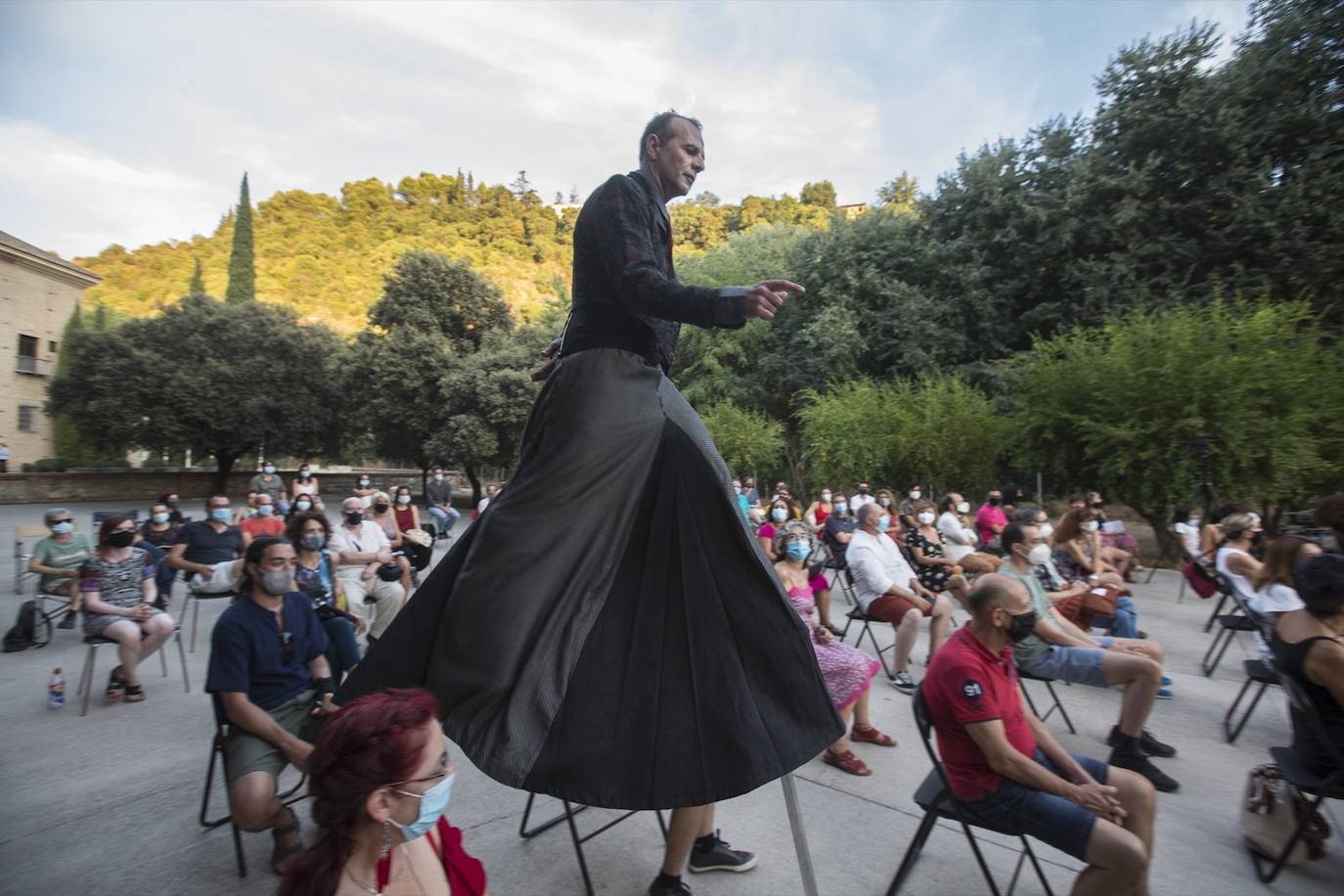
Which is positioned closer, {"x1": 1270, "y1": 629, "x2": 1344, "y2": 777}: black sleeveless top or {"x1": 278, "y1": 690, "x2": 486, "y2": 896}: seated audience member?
{"x1": 278, "y1": 690, "x2": 486, "y2": 896}: seated audience member

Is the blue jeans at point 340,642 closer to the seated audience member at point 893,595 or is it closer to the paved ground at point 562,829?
the paved ground at point 562,829

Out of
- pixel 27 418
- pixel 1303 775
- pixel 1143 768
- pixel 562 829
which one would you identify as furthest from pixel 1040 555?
pixel 27 418

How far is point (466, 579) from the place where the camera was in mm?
1907

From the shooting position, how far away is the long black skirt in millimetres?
1788

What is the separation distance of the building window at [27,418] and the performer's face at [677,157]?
141 feet

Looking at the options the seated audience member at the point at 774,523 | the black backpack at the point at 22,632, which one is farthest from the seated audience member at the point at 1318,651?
the black backpack at the point at 22,632

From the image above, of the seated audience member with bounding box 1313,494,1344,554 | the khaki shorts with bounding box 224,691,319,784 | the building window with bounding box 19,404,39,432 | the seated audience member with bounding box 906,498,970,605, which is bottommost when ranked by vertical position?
the khaki shorts with bounding box 224,691,319,784

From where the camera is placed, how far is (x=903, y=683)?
6496 mm

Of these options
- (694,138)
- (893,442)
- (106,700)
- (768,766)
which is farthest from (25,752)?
(893,442)

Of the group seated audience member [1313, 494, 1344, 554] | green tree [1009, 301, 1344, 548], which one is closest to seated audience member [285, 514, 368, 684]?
seated audience member [1313, 494, 1344, 554]

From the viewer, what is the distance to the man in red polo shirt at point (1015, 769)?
2.81 metres

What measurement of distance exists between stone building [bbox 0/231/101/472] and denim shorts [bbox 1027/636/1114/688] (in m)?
38.9

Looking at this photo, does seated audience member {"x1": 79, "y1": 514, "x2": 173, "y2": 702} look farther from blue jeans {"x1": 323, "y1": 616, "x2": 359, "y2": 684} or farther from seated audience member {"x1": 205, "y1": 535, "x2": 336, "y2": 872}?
seated audience member {"x1": 205, "y1": 535, "x2": 336, "y2": 872}

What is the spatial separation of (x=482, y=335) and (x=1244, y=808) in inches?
1383
